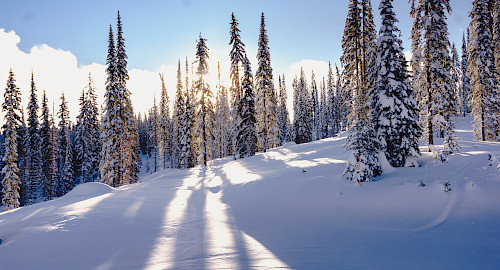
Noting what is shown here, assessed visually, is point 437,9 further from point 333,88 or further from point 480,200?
point 333,88

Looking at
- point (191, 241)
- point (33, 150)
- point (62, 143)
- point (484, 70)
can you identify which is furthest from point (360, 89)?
point (62, 143)

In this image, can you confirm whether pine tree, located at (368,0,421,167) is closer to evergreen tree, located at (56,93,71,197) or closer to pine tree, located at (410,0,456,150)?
pine tree, located at (410,0,456,150)

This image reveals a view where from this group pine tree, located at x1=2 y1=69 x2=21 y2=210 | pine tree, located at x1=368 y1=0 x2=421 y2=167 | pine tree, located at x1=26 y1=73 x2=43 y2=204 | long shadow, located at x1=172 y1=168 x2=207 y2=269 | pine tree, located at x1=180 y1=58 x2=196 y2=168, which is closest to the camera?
long shadow, located at x1=172 y1=168 x2=207 y2=269

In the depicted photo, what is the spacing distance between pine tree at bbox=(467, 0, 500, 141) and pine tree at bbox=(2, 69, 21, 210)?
184ft

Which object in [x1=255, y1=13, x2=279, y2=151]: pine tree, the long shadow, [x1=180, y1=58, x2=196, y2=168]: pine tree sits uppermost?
[x1=255, y1=13, x2=279, y2=151]: pine tree

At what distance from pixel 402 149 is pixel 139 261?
13631 mm

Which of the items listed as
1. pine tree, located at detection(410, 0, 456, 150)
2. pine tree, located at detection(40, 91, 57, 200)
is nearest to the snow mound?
pine tree, located at detection(410, 0, 456, 150)

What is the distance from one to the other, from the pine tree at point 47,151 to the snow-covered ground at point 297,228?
45554 mm

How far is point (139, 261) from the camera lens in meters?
5.62

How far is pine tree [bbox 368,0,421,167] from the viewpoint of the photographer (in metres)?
13.3

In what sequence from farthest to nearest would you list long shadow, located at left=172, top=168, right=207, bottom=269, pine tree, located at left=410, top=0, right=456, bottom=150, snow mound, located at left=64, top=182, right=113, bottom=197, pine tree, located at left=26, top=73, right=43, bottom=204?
pine tree, located at left=26, top=73, right=43, bottom=204
pine tree, located at left=410, top=0, right=456, bottom=150
snow mound, located at left=64, top=182, right=113, bottom=197
long shadow, located at left=172, top=168, right=207, bottom=269

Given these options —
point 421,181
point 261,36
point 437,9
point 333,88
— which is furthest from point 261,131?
point 333,88

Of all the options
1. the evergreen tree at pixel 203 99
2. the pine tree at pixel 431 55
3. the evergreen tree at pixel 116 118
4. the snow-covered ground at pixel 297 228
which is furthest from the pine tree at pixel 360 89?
the evergreen tree at pixel 116 118

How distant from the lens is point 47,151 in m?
44.8
